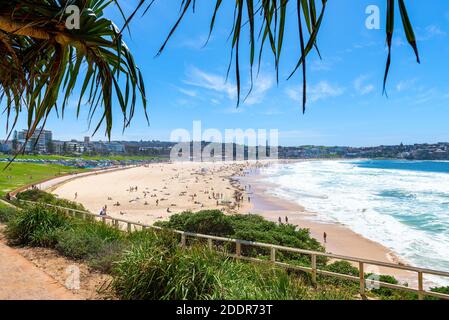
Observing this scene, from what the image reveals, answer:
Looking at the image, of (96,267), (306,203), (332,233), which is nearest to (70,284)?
(96,267)

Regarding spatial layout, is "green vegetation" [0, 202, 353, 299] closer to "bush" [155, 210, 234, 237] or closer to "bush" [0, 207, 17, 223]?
"bush" [0, 207, 17, 223]

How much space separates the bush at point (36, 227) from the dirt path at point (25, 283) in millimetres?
868

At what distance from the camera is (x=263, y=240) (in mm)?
9578

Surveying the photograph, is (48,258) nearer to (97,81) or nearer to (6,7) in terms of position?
(97,81)

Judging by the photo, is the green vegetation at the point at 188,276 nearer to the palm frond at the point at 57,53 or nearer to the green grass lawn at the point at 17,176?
the palm frond at the point at 57,53

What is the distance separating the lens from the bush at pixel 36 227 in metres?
6.42

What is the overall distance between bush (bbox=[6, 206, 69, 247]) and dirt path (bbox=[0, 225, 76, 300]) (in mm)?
868

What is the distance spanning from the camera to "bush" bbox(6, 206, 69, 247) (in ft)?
21.1

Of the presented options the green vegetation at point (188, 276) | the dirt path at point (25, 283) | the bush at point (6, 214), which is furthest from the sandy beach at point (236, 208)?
the bush at point (6, 214)

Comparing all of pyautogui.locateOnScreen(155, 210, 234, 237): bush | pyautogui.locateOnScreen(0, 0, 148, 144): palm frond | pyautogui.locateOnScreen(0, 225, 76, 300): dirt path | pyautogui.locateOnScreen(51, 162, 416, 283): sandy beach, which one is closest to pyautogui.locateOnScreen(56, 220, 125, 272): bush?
pyautogui.locateOnScreen(0, 225, 76, 300): dirt path

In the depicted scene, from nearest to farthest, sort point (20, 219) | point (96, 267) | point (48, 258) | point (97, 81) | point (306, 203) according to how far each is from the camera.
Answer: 1. point (97, 81)
2. point (96, 267)
3. point (48, 258)
4. point (20, 219)
5. point (306, 203)

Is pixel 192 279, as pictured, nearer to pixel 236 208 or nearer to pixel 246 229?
pixel 246 229
